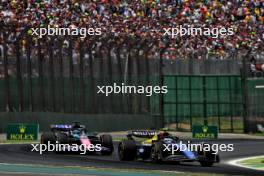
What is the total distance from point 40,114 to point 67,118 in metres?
1.56

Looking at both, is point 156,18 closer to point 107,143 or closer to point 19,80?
point 19,80

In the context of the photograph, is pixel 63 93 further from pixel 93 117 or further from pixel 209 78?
pixel 209 78

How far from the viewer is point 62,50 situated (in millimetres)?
38188

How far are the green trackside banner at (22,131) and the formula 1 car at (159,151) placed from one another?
36.0 ft

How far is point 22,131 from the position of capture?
34.6 metres

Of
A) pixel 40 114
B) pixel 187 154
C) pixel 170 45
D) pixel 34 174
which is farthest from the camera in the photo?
pixel 170 45

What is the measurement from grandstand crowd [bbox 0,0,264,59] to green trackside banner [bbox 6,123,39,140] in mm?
4441

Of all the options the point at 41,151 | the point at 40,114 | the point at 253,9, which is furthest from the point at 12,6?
the point at 253,9

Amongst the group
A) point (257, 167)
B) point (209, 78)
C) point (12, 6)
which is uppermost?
point (12, 6)

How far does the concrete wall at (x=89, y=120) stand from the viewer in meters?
38.2

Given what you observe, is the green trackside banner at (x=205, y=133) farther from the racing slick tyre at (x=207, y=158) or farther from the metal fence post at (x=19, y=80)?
the racing slick tyre at (x=207, y=158)

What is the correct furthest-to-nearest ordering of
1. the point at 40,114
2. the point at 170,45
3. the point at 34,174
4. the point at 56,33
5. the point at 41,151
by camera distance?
the point at 170,45, the point at 40,114, the point at 56,33, the point at 41,151, the point at 34,174

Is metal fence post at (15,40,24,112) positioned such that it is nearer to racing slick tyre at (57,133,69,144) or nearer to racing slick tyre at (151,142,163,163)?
racing slick tyre at (57,133,69,144)

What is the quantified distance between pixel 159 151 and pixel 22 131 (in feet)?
43.5
